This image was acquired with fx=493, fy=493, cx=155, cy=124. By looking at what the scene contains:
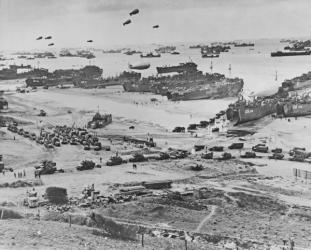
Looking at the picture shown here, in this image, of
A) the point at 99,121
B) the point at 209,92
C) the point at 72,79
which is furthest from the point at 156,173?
the point at 72,79

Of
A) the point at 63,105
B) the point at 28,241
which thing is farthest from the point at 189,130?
the point at 28,241

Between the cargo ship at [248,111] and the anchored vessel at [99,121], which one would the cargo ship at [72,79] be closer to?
the anchored vessel at [99,121]

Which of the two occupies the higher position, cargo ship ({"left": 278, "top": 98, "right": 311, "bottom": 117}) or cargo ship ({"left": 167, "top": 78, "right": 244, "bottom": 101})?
cargo ship ({"left": 167, "top": 78, "right": 244, "bottom": 101})

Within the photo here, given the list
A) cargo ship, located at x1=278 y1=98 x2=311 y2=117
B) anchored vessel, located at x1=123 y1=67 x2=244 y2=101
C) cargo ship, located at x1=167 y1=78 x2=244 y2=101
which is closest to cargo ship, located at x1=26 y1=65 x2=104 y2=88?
anchored vessel, located at x1=123 y1=67 x2=244 y2=101

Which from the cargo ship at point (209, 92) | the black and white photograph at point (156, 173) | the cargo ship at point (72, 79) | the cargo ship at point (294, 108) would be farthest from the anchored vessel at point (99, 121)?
the cargo ship at point (72, 79)

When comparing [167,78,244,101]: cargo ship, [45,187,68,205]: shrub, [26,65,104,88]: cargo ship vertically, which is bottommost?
[45,187,68,205]: shrub

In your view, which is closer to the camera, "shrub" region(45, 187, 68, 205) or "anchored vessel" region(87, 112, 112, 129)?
"shrub" region(45, 187, 68, 205)

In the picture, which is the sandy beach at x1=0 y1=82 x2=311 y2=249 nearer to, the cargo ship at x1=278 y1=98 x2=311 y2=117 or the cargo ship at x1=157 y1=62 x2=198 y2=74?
the cargo ship at x1=278 y1=98 x2=311 y2=117

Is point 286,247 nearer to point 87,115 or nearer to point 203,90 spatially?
point 87,115

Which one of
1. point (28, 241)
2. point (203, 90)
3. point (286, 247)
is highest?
point (203, 90)
